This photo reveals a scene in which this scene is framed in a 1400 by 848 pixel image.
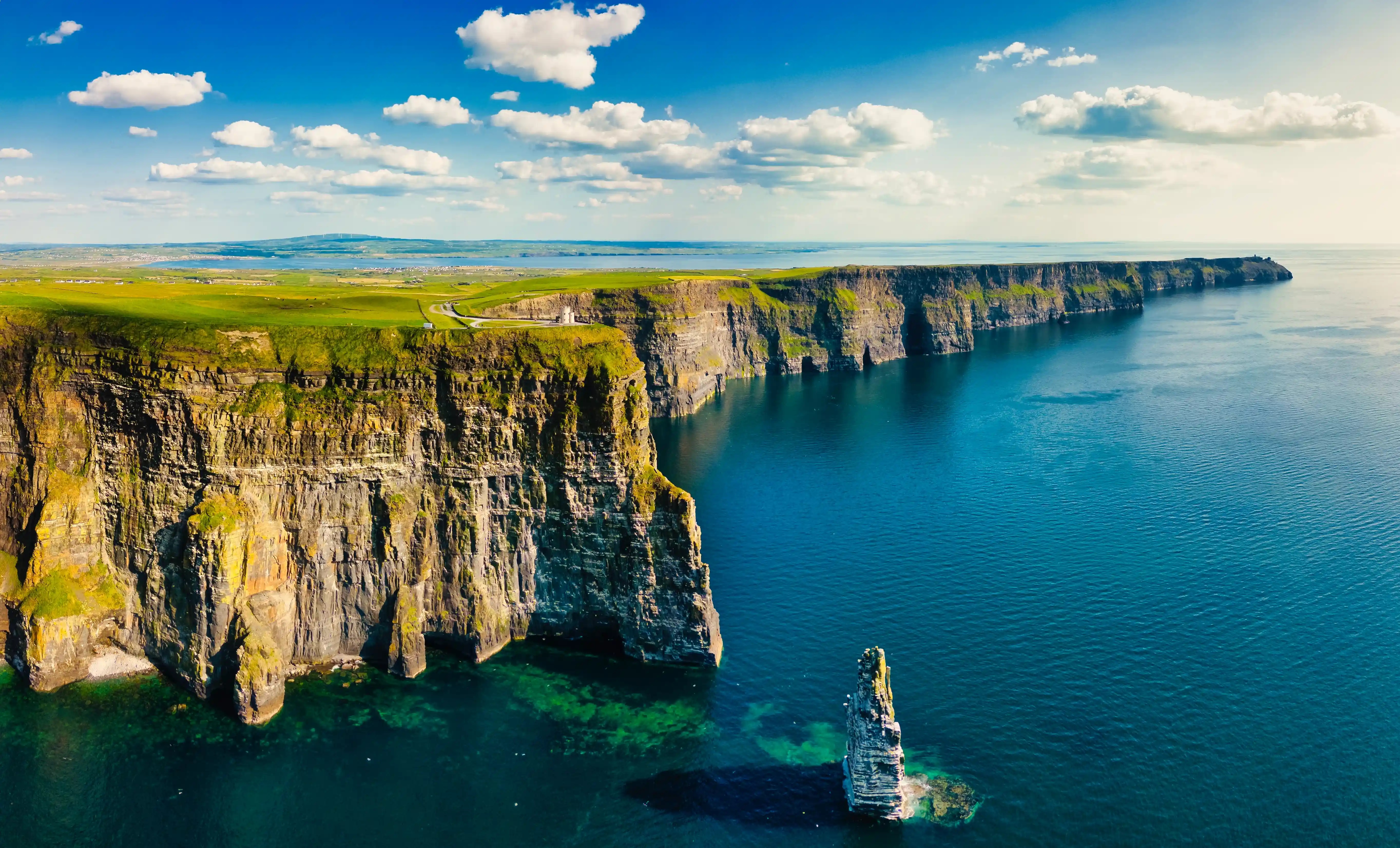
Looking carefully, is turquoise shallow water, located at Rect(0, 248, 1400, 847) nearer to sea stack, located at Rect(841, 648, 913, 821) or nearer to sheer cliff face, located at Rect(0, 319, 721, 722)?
sea stack, located at Rect(841, 648, 913, 821)

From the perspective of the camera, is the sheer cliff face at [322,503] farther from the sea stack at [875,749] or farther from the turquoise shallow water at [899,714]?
the sea stack at [875,749]

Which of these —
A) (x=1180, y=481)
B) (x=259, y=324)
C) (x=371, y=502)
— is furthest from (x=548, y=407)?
(x=1180, y=481)

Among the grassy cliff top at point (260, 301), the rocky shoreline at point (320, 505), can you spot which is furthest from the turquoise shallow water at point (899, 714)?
the grassy cliff top at point (260, 301)

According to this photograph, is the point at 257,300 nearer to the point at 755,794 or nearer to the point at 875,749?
the point at 755,794

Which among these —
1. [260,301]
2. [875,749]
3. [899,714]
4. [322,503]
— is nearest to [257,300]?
[260,301]

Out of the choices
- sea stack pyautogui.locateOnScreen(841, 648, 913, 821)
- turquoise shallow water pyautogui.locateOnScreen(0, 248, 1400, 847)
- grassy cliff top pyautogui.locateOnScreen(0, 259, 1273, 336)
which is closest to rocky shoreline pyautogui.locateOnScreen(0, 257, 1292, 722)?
turquoise shallow water pyautogui.locateOnScreen(0, 248, 1400, 847)
